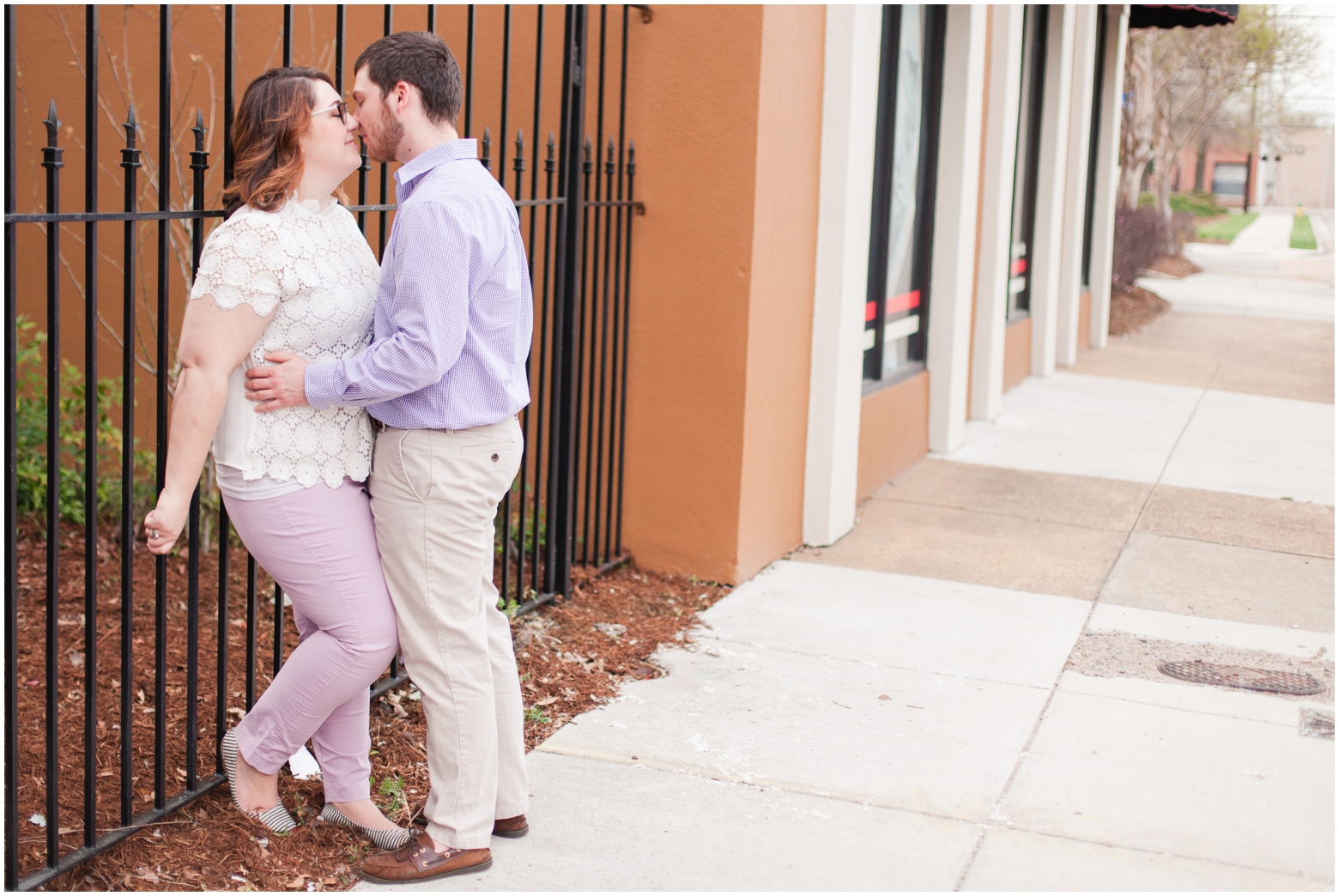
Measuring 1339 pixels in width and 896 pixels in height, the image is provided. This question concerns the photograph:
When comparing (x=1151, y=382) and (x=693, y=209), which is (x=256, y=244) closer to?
(x=693, y=209)

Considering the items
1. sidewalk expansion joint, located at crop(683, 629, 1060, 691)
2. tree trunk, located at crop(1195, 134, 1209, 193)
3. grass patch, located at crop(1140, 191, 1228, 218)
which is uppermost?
tree trunk, located at crop(1195, 134, 1209, 193)

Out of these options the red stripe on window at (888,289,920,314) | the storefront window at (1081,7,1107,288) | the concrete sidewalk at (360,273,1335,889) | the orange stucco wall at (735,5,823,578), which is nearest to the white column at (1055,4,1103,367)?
the storefront window at (1081,7,1107,288)

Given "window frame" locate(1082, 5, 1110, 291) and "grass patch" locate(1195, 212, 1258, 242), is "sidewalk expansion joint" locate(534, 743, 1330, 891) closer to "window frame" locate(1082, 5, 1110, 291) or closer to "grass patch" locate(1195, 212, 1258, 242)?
"window frame" locate(1082, 5, 1110, 291)

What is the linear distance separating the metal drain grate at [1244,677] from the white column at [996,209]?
5.15m

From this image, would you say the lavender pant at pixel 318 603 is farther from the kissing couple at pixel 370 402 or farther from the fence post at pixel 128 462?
the fence post at pixel 128 462

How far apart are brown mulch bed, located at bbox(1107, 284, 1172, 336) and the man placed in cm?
1417

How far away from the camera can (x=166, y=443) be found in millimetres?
3367

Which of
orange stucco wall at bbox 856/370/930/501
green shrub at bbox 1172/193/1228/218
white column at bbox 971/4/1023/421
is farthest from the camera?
green shrub at bbox 1172/193/1228/218

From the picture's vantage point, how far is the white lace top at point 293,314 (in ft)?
9.46

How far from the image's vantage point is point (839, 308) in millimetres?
6191

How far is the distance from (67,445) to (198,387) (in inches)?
159

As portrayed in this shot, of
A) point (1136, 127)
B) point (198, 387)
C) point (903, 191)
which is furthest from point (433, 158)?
point (1136, 127)

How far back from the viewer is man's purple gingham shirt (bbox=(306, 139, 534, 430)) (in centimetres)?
290

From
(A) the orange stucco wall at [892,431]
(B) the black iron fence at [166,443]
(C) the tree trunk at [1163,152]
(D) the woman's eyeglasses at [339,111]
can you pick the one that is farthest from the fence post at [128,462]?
(C) the tree trunk at [1163,152]
